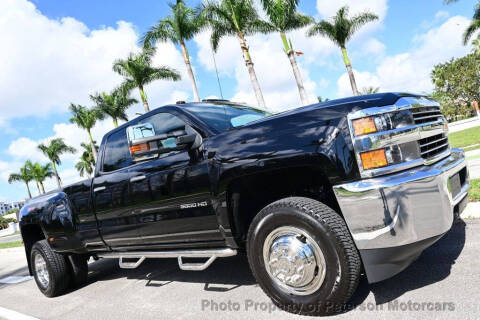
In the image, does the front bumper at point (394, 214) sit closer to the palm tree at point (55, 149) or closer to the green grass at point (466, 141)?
the green grass at point (466, 141)

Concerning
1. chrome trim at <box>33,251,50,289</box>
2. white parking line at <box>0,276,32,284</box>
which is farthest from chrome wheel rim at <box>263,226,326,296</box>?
white parking line at <box>0,276,32,284</box>

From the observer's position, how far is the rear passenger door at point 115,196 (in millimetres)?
3785

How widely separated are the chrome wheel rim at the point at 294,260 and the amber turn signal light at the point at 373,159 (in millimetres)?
644

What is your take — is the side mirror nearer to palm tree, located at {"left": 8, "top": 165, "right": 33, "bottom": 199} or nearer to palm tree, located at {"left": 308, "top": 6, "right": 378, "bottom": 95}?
palm tree, located at {"left": 308, "top": 6, "right": 378, "bottom": 95}

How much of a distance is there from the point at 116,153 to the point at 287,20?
784 inches

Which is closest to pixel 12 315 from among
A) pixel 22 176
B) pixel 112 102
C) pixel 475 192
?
pixel 475 192

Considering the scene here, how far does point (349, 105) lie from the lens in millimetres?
2412

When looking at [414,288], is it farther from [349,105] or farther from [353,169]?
[349,105]

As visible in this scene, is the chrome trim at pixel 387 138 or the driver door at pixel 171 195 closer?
the chrome trim at pixel 387 138

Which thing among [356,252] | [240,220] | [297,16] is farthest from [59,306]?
[297,16]

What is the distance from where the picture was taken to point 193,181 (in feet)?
10.3

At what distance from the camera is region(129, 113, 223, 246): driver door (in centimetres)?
311

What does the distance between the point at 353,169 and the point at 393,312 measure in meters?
1.05

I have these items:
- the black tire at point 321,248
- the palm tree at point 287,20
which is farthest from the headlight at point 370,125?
the palm tree at point 287,20
